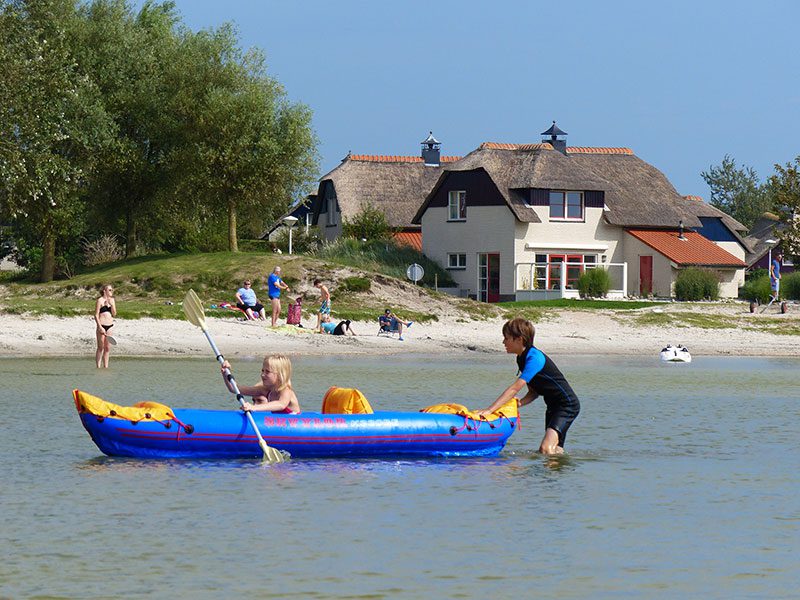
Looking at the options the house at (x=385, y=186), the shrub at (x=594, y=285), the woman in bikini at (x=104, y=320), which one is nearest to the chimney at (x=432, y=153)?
the house at (x=385, y=186)

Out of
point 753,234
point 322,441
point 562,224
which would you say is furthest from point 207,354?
point 753,234

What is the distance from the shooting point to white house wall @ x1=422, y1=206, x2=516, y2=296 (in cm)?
5259

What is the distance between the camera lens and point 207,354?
102 ft

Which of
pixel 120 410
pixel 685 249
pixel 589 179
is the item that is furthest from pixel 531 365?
pixel 685 249

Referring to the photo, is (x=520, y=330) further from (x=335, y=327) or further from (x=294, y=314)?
(x=294, y=314)

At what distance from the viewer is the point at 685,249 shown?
180 ft

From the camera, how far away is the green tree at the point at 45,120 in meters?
38.5

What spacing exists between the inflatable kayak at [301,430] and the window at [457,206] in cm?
3995

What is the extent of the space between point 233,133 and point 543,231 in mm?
13677

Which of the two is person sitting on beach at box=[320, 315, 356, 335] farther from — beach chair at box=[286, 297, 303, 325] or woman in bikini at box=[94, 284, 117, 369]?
woman in bikini at box=[94, 284, 117, 369]

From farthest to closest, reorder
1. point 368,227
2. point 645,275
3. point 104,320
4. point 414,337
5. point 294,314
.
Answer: point 368,227, point 645,275, point 414,337, point 294,314, point 104,320

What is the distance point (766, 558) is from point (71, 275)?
44345 mm

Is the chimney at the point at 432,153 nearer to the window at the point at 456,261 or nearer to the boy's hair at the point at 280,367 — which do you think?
the window at the point at 456,261

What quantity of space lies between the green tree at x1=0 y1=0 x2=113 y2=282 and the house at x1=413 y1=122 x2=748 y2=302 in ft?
49.3
